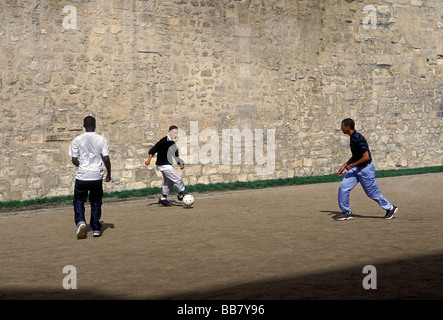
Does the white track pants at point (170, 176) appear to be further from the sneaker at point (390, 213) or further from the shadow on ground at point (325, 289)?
the shadow on ground at point (325, 289)

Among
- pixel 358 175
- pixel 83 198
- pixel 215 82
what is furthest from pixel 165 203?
pixel 215 82

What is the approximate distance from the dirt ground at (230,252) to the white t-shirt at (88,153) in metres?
0.84

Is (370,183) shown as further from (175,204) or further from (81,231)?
(175,204)

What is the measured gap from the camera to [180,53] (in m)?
15.7

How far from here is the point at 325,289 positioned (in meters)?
5.48

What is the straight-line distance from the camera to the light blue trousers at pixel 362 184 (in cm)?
997

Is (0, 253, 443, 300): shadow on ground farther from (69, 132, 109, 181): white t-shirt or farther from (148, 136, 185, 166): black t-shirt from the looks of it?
(148, 136, 185, 166): black t-shirt

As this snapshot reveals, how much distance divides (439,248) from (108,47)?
9463mm

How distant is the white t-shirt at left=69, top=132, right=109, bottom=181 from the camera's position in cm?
909

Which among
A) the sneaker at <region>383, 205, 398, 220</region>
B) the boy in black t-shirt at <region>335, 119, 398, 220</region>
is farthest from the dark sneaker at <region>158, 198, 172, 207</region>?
the sneaker at <region>383, 205, 398, 220</region>

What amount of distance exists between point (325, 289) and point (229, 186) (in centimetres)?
1034

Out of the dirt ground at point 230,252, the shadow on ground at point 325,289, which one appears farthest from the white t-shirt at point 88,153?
the shadow on ground at point 325,289
